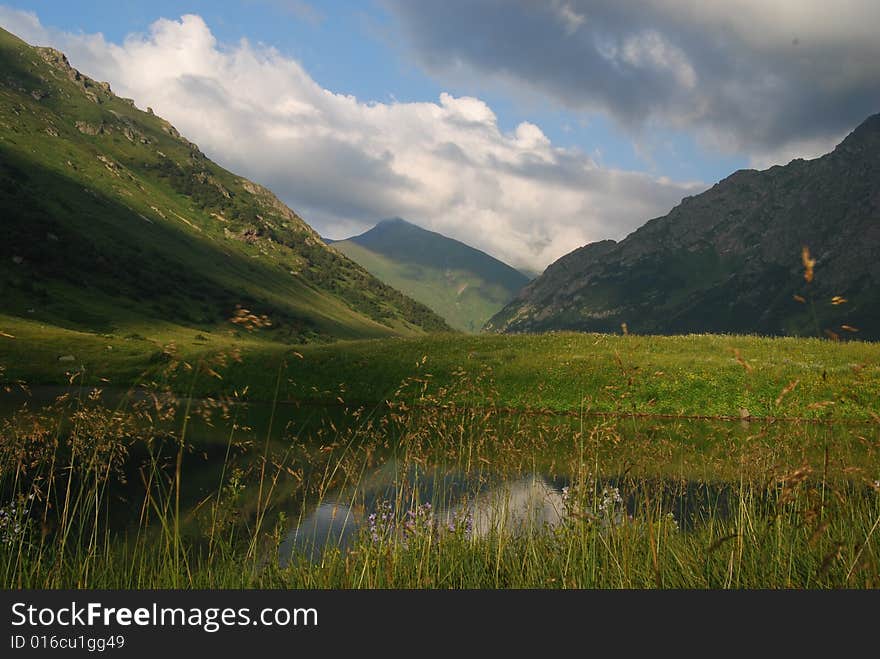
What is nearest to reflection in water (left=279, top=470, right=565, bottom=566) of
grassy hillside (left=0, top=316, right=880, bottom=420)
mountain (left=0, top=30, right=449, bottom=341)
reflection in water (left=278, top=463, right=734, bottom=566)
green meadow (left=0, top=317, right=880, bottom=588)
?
reflection in water (left=278, top=463, right=734, bottom=566)

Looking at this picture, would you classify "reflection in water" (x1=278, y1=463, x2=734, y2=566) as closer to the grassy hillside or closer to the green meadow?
the green meadow

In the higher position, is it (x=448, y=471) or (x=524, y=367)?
(x=448, y=471)

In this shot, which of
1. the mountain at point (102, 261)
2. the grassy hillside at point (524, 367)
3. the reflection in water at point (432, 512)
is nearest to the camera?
the reflection in water at point (432, 512)

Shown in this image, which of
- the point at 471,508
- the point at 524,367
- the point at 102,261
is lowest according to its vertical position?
the point at 471,508

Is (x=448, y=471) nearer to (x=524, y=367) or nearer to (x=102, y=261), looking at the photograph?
(x=524, y=367)

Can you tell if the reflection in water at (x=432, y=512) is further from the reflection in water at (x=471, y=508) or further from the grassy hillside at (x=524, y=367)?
the grassy hillside at (x=524, y=367)

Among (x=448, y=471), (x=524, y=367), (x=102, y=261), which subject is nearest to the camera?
(x=448, y=471)

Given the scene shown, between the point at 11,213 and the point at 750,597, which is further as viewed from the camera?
the point at 11,213

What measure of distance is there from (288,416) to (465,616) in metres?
26.7

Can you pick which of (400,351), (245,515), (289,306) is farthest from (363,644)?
(289,306)

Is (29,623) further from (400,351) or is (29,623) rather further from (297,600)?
(400,351)

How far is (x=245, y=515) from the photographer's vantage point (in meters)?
11.5

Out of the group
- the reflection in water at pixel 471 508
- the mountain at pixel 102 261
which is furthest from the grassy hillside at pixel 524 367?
the mountain at pixel 102 261

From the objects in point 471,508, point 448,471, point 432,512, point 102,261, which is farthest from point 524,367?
point 102,261
